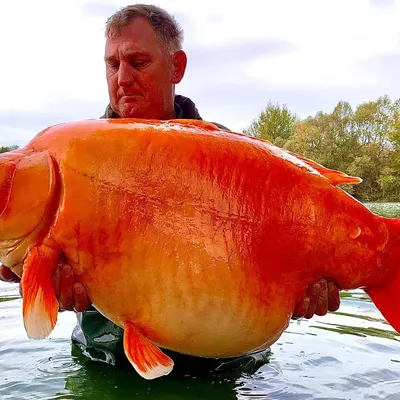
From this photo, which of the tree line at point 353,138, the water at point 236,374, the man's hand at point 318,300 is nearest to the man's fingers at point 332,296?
the man's hand at point 318,300

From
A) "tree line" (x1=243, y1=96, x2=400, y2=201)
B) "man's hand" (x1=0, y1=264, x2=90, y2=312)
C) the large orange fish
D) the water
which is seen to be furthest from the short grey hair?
"tree line" (x1=243, y1=96, x2=400, y2=201)

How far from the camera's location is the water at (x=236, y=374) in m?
3.26

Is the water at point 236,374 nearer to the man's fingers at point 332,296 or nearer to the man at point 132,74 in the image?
the man at point 132,74

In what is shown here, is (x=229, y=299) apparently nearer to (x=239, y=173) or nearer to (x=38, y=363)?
(x=239, y=173)

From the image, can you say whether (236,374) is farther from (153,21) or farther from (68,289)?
(153,21)

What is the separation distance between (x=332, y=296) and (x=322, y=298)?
5 cm

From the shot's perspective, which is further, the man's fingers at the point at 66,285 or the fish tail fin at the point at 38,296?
the man's fingers at the point at 66,285

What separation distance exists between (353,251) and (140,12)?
2.13m

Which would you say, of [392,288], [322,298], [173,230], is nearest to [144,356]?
[173,230]

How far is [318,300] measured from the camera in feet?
9.12

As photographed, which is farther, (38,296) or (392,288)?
(392,288)

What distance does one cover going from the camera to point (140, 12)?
3910 millimetres

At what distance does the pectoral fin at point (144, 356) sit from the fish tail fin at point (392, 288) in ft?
3.08

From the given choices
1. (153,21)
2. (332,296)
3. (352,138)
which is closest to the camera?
(332,296)
